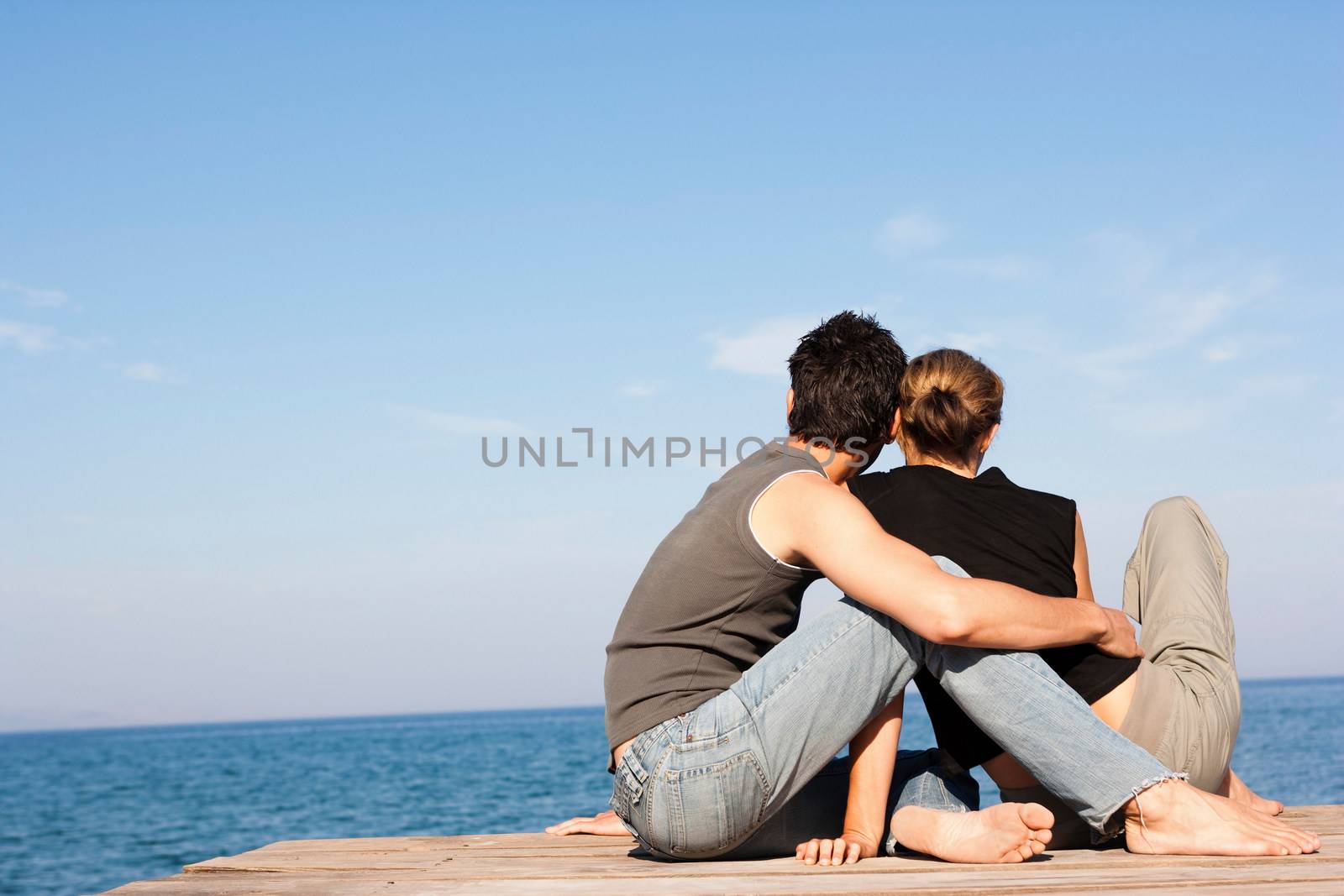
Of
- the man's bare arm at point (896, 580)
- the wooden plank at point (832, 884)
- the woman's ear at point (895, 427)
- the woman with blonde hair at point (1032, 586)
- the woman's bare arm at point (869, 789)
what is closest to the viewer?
A: the wooden plank at point (832, 884)

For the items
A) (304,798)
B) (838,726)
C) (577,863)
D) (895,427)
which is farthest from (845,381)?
(304,798)

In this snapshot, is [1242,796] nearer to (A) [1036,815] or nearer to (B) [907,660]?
(A) [1036,815]

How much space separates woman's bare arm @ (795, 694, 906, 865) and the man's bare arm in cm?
35

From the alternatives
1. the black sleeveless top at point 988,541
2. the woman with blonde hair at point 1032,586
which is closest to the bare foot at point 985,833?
the woman with blonde hair at point 1032,586

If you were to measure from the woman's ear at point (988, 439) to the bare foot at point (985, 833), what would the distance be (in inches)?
39.3

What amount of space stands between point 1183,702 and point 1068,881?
0.80 meters

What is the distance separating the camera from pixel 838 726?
250 cm

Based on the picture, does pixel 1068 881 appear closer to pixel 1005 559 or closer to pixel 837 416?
pixel 1005 559

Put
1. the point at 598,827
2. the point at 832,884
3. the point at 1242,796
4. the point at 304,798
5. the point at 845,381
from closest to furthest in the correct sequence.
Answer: the point at 832,884 < the point at 845,381 < the point at 1242,796 < the point at 598,827 < the point at 304,798

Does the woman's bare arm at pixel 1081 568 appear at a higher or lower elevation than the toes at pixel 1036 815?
higher

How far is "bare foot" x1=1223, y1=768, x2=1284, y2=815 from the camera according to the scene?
9.94 ft

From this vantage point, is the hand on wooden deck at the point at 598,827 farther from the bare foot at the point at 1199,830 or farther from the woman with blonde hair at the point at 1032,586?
the bare foot at the point at 1199,830

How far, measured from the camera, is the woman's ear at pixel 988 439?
10.0ft

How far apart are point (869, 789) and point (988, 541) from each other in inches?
28.3
